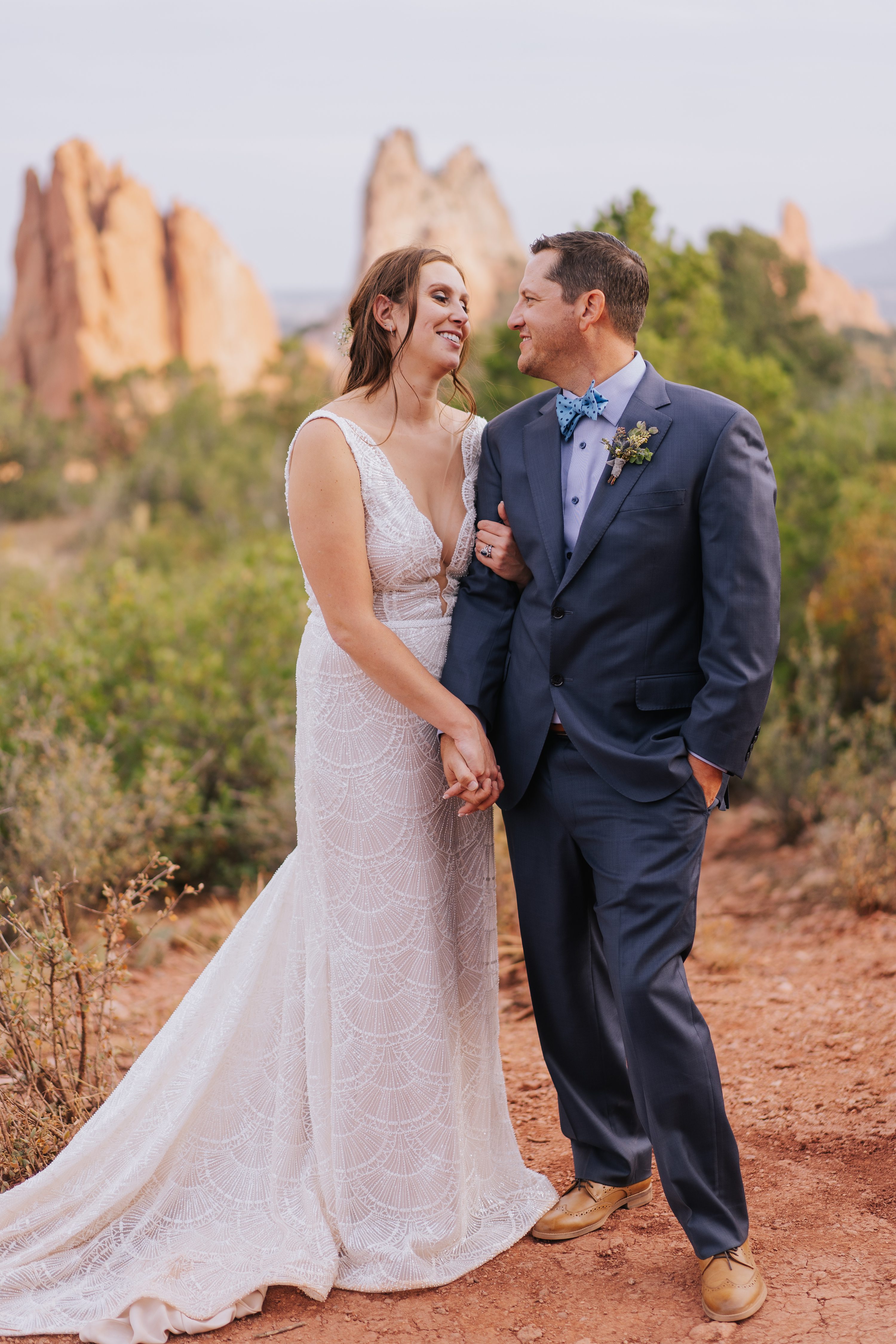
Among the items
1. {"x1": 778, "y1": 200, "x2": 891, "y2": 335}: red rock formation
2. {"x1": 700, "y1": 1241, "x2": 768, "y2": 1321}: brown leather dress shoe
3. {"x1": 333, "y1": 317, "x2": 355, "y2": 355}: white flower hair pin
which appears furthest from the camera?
{"x1": 778, "y1": 200, "x2": 891, "y2": 335}: red rock formation

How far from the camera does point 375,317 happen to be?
2936 millimetres

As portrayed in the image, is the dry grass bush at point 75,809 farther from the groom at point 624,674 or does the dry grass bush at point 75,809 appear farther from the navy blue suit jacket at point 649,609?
the navy blue suit jacket at point 649,609

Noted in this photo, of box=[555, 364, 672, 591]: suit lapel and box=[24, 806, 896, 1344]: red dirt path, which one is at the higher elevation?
box=[555, 364, 672, 591]: suit lapel

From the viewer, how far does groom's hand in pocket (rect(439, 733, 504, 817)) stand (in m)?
2.76

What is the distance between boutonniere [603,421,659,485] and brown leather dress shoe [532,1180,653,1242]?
6.17 feet

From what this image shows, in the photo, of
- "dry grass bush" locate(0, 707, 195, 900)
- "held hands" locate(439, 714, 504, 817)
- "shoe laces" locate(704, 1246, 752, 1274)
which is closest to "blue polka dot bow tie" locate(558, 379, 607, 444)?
"held hands" locate(439, 714, 504, 817)

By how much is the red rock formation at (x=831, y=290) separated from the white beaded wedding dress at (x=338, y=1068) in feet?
239

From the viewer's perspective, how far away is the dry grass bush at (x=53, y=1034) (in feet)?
10.3

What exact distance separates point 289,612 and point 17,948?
341 centimetres

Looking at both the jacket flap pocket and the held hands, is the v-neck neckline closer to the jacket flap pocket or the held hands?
the held hands

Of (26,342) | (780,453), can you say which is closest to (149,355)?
(26,342)

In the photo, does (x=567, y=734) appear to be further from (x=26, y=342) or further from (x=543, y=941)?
(x=26, y=342)

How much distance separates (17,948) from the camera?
4840 mm

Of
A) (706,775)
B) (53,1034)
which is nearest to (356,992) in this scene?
(53,1034)
